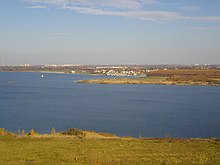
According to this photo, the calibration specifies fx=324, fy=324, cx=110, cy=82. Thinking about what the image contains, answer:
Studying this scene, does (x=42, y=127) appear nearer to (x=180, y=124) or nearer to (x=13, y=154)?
(x=180, y=124)

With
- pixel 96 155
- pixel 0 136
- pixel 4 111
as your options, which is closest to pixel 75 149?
pixel 96 155

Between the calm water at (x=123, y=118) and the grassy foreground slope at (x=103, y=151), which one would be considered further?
the calm water at (x=123, y=118)

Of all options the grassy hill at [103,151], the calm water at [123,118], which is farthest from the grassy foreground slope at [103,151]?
the calm water at [123,118]

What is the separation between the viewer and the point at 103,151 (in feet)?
42.9

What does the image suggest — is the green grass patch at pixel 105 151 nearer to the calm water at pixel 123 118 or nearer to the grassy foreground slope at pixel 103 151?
the grassy foreground slope at pixel 103 151

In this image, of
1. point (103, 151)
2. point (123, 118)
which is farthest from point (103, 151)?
point (123, 118)

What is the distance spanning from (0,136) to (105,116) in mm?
15618

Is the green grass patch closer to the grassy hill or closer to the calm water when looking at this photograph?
the grassy hill

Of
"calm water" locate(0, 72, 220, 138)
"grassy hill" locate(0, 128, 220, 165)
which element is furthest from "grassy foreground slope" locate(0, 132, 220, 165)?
"calm water" locate(0, 72, 220, 138)

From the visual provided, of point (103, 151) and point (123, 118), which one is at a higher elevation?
point (103, 151)

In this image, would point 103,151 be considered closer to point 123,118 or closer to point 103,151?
point 103,151

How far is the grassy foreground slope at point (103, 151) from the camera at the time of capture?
38.2ft

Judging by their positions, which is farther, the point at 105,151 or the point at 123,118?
the point at 123,118

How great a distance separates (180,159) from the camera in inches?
471
